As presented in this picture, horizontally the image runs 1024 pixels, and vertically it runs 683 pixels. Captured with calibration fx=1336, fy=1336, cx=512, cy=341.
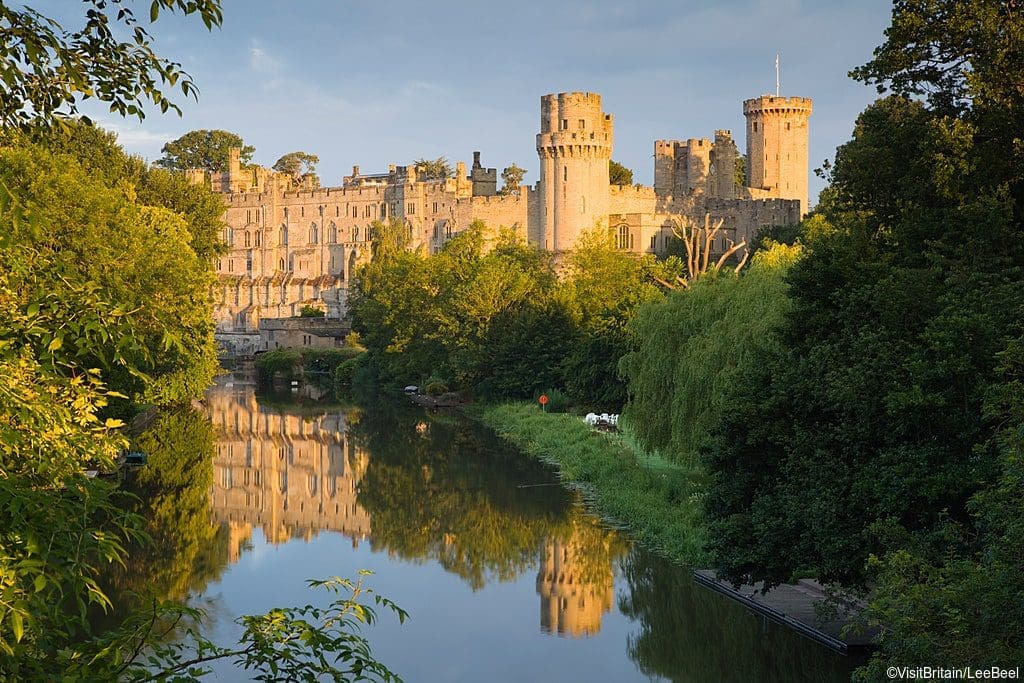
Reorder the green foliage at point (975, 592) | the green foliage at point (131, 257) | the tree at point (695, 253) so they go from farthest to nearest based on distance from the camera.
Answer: the tree at point (695, 253) → the green foliage at point (131, 257) → the green foliage at point (975, 592)

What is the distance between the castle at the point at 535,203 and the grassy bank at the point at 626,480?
77.2ft

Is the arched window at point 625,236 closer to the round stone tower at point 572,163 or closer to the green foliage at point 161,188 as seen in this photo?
the round stone tower at point 572,163

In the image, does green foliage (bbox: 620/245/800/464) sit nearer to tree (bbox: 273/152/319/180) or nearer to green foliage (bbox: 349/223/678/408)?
green foliage (bbox: 349/223/678/408)

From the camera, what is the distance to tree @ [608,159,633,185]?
9519cm

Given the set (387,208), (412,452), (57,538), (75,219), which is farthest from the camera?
(387,208)

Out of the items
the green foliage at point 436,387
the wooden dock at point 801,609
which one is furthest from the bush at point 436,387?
the wooden dock at point 801,609

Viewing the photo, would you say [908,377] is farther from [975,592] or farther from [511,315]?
[511,315]

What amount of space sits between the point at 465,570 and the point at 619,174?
77842 millimetres

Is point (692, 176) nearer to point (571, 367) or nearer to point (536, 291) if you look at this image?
point (536, 291)

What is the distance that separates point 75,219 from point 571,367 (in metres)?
15.1

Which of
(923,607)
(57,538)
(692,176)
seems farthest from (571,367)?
(692,176)

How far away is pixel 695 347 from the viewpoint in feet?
73.4

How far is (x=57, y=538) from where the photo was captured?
542 cm

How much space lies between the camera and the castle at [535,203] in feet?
247
